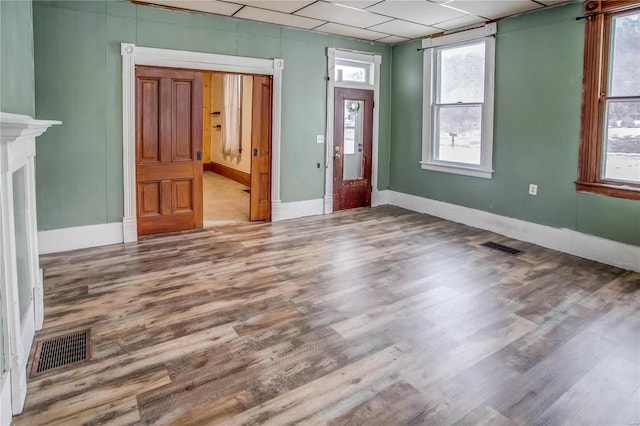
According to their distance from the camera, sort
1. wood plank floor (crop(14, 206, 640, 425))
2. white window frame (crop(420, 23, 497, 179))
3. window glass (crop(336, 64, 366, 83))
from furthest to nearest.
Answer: window glass (crop(336, 64, 366, 83)) → white window frame (crop(420, 23, 497, 179)) → wood plank floor (crop(14, 206, 640, 425))

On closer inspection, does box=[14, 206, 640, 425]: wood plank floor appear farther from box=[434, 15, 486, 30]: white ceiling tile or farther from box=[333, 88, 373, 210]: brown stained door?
box=[434, 15, 486, 30]: white ceiling tile

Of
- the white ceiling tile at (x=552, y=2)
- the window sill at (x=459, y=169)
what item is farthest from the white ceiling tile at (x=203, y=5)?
the window sill at (x=459, y=169)

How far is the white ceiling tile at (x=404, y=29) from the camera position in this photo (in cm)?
559

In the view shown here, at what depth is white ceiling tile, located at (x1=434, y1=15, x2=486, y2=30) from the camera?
5.30 m

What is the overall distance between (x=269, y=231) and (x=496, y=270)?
2.79 metres

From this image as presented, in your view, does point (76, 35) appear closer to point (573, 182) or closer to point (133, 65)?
point (133, 65)

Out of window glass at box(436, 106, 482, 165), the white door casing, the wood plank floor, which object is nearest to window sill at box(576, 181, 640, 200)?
the wood plank floor

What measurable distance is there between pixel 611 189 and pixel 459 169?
1990 millimetres

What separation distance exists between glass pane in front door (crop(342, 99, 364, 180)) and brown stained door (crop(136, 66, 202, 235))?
2.38 m

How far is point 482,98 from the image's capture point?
224 inches

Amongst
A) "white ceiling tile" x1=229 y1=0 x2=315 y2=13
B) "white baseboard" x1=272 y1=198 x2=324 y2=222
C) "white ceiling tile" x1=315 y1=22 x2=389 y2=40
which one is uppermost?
"white ceiling tile" x1=315 y1=22 x2=389 y2=40

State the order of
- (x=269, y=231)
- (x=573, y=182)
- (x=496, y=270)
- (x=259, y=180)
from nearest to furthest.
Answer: (x=496, y=270) < (x=573, y=182) < (x=269, y=231) < (x=259, y=180)

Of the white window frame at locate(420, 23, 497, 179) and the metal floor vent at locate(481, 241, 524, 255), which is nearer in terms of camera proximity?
the metal floor vent at locate(481, 241, 524, 255)

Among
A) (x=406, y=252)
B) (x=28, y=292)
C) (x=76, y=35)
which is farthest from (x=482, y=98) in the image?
(x=28, y=292)
